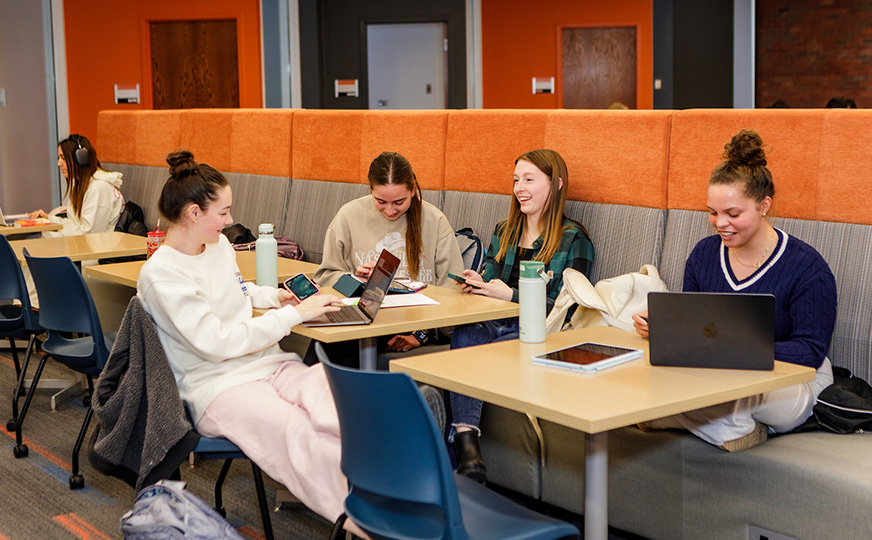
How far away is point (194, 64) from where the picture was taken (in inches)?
377

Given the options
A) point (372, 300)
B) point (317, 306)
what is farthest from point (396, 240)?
point (317, 306)

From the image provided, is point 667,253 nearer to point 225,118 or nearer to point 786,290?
point 786,290

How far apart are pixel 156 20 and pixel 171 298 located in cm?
773

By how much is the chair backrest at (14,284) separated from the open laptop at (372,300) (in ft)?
6.12

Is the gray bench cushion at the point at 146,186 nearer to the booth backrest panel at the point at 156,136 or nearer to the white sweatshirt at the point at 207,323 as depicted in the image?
the booth backrest panel at the point at 156,136

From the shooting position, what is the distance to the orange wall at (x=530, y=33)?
31.6 feet

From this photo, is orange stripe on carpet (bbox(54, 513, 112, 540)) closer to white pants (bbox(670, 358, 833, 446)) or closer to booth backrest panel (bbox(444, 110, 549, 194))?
white pants (bbox(670, 358, 833, 446))

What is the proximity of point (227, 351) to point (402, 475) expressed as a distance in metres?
0.98

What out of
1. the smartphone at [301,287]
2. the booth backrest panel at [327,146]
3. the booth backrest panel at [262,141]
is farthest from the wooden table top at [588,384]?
the booth backrest panel at [262,141]

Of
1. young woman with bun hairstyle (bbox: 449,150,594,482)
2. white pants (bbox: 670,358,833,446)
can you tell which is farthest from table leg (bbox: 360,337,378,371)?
white pants (bbox: 670,358,833,446)

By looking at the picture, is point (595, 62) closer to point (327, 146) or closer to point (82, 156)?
point (327, 146)

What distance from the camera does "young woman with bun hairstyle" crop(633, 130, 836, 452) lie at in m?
2.47

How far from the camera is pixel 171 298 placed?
8.36ft

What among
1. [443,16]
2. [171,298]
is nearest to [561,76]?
[443,16]
